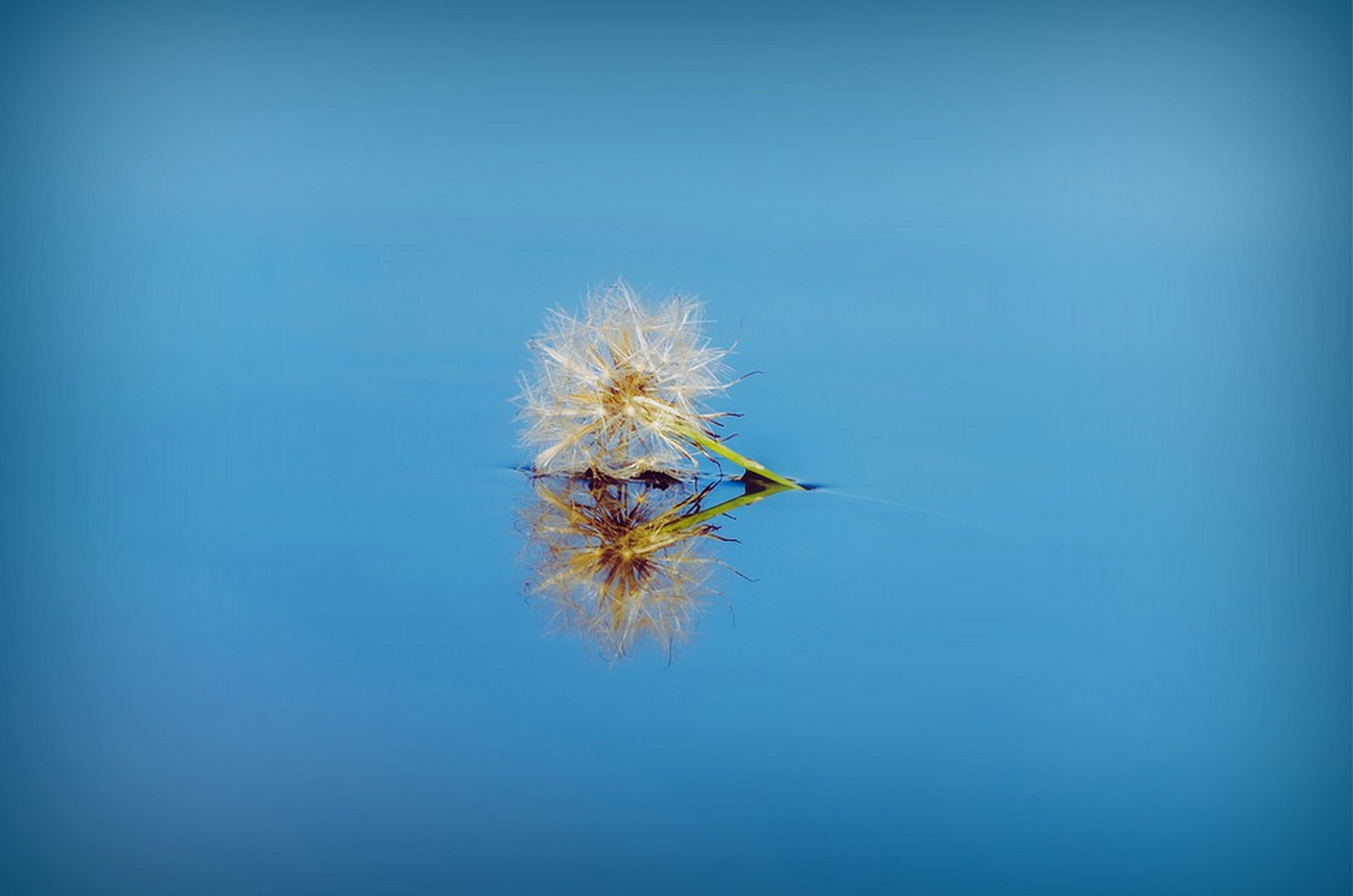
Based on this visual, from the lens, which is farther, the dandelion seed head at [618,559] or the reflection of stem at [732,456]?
the reflection of stem at [732,456]

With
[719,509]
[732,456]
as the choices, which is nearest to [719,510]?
[719,509]

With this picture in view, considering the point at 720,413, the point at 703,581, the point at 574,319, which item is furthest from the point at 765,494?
the point at 574,319

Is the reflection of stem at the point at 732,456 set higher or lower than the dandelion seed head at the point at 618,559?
higher

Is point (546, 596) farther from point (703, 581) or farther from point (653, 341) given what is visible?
point (653, 341)

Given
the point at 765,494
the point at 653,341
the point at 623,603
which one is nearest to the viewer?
the point at 623,603

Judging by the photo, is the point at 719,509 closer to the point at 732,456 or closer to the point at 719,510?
the point at 719,510
